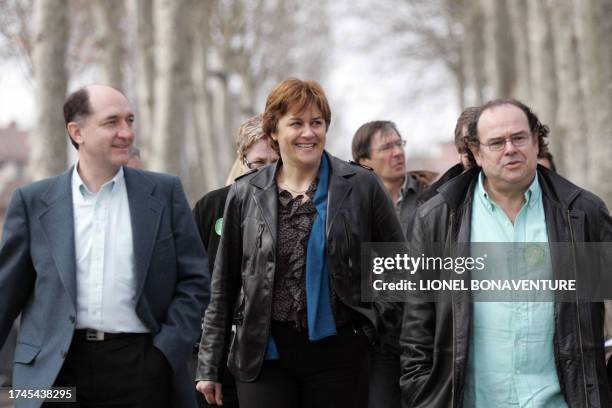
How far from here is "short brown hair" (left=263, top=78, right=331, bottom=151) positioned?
16.9ft

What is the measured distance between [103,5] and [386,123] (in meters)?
15.8

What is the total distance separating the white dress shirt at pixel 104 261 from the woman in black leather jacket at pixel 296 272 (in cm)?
58

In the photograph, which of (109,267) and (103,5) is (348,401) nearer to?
(109,267)

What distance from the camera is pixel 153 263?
16.2ft

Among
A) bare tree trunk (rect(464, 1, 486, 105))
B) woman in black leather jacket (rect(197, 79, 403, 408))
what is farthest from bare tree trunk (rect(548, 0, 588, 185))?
woman in black leather jacket (rect(197, 79, 403, 408))

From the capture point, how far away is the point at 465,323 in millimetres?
4398

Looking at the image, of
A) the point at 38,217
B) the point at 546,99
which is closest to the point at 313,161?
the point at 38,217

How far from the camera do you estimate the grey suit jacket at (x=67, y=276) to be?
187 inches

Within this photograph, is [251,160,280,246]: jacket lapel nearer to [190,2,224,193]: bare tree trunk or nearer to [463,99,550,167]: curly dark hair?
[463,99,550,167]: curly dark hair

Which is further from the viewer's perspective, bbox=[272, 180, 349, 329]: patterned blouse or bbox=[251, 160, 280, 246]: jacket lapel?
bbox=[251, 160, 280, 246]: jacket lapel

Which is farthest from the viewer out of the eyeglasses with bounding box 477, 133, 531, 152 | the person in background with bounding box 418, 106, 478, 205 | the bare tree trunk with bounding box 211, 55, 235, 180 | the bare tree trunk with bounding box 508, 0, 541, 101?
the bare tree trunk with bounding box 211, 55, 235, 180

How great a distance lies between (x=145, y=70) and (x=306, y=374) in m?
18.8

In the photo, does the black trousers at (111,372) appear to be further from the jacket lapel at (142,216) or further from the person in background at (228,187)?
the person in background at (228,187)

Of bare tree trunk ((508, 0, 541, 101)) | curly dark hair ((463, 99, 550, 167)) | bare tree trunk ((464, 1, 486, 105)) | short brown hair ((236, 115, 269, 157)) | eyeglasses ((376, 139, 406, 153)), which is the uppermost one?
bare tree trunk ((464, 1, 486, 105))
